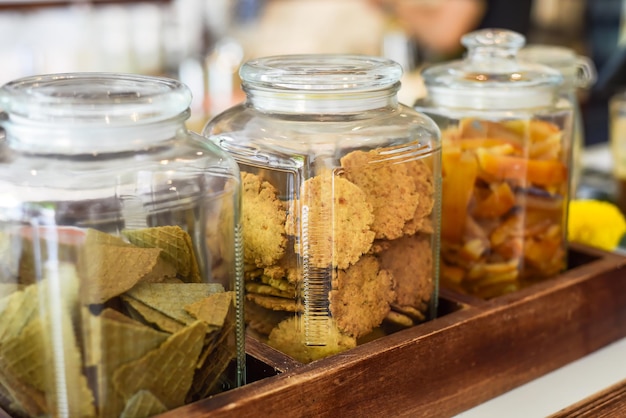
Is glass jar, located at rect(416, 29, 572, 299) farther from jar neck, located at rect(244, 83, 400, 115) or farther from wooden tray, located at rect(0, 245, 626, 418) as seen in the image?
jar neck, located at rect(244, 83, 400, 115)

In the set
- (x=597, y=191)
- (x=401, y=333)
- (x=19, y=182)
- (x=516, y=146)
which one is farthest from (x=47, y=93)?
(x=597, y=191)

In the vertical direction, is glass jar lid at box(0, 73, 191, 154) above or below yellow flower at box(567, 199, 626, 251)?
above

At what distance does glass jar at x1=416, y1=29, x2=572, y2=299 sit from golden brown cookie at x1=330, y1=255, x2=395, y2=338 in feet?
0.53

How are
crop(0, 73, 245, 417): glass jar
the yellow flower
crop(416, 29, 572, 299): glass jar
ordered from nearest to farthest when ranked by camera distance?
crop(0, 73, 245, 417): glass jar < crop(416, 29, 572, 299): glass jar < the yellow flower

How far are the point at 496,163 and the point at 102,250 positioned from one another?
0.41 m

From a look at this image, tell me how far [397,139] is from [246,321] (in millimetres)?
192

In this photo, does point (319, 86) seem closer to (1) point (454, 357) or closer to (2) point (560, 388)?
(1) point (454, 357)

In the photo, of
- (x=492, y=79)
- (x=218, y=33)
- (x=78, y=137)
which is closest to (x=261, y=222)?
(x=78, y=137)

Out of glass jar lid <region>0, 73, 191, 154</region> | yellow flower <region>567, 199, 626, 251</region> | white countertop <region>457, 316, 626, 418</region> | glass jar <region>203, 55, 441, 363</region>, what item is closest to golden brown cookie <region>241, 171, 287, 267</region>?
glass jar <region>203, 55, 441, 363</region>

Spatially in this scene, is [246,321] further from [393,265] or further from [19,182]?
[19,182]

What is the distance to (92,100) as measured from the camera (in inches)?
19.2

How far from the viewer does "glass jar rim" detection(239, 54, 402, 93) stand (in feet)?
1.97

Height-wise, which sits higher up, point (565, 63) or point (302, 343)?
point (565, 63)

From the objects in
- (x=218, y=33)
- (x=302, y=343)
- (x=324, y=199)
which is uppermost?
(x=324, y=199)
